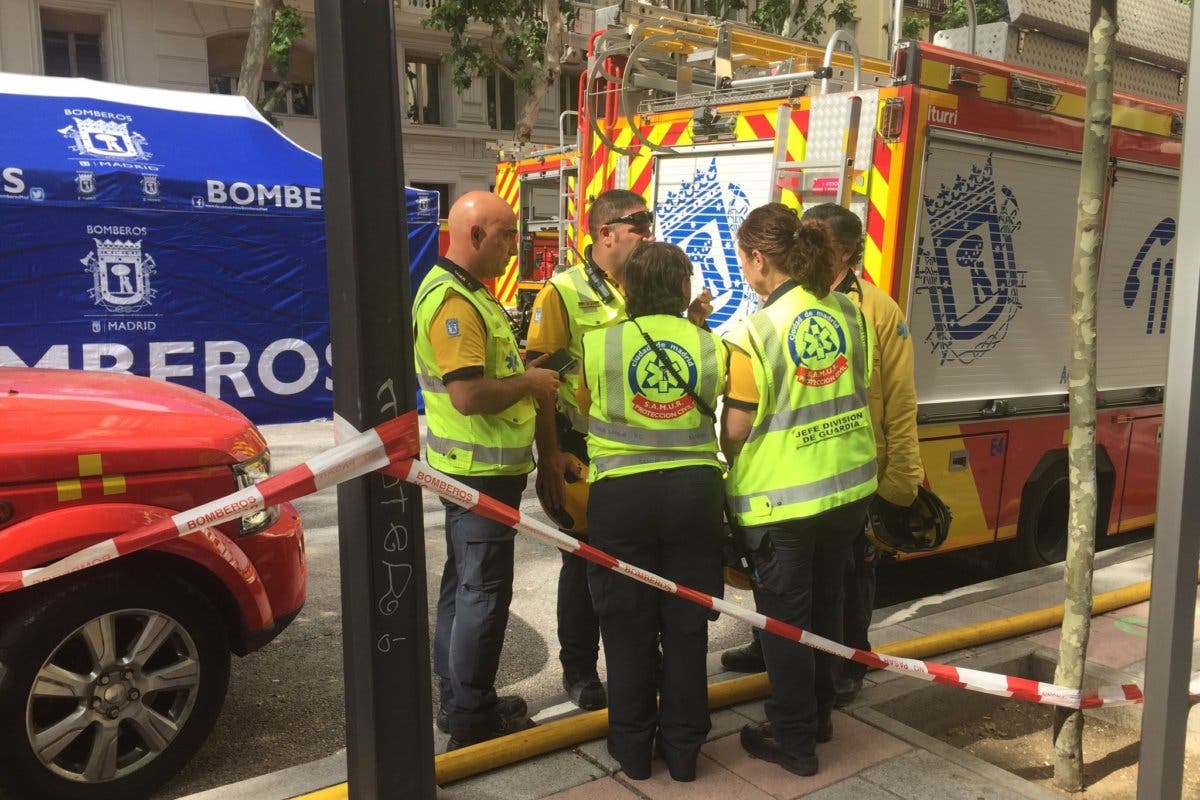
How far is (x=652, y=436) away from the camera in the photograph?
119 inches

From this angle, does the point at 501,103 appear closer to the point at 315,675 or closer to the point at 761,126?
the point at 761,126

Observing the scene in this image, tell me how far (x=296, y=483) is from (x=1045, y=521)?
4.99 metres

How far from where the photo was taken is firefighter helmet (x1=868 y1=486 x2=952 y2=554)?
3826 mm

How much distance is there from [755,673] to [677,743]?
910 mm

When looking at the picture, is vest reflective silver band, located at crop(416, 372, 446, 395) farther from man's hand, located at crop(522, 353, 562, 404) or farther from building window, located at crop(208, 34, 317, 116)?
building window, located at crop(208, 34, 317, 116)

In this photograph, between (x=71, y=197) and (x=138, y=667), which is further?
(x=71, y=197)

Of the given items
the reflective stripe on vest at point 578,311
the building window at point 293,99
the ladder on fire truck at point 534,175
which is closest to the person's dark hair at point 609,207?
the reflective stripe on vest at point 578,311

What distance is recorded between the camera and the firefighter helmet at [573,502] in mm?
3768

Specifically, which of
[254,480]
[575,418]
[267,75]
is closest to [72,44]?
[267,75]

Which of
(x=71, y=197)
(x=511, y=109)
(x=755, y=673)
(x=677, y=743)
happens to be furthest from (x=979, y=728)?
(x=511, y=109)

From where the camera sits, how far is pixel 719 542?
3.17 meters

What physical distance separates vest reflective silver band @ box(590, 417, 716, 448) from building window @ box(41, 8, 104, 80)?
2123 cm

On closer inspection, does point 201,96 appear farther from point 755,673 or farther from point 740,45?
point 755,673

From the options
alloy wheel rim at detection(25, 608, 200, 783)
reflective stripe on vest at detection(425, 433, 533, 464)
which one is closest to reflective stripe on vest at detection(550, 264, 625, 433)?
reflective stripe on vest at detection(425, 433, 533, 464)
